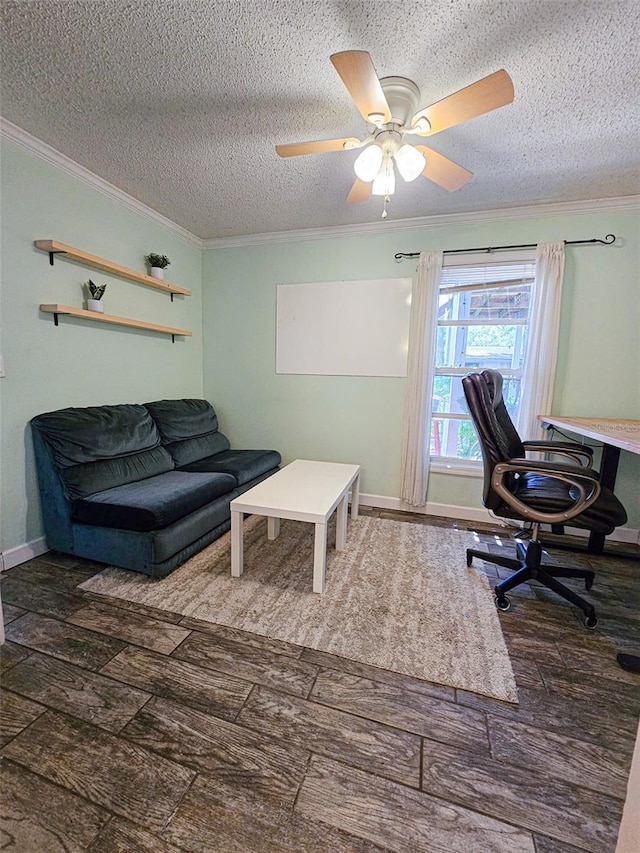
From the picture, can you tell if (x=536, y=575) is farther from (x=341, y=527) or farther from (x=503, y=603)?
(x=341, y=527)

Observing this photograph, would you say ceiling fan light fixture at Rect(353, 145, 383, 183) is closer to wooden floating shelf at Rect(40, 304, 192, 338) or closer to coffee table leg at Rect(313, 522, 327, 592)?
coffee table leg at Rect(313, 522, 327, 592)

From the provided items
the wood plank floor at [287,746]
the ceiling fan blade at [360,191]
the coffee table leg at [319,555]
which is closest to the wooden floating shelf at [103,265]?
the ceiling fan blade at [360,191]

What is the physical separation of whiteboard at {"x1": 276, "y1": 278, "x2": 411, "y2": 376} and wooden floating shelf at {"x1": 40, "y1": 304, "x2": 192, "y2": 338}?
1.02 meters

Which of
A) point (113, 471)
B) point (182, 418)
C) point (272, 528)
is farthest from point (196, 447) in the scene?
point (272, 528)

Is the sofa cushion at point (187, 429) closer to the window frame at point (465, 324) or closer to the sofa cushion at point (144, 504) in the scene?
the sofa cushion at point (144, 504)

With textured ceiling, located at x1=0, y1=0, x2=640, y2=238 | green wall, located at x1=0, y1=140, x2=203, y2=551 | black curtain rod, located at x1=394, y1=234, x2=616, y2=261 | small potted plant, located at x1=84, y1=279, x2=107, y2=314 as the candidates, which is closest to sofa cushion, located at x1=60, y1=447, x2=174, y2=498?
green wall, located at x1=0, y1=140, x2=203, y2=551

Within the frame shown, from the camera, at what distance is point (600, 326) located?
8.96ft

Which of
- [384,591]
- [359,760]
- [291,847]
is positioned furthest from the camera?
[384,591]

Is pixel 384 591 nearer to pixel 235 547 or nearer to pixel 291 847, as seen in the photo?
pixel 235 547

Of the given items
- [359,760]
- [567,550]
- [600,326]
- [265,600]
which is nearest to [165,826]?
[359,760]

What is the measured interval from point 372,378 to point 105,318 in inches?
88.0

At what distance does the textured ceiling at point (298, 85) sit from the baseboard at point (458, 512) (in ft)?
8.38

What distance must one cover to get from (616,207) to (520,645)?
3139mm

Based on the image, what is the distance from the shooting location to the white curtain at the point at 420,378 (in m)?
3.00
